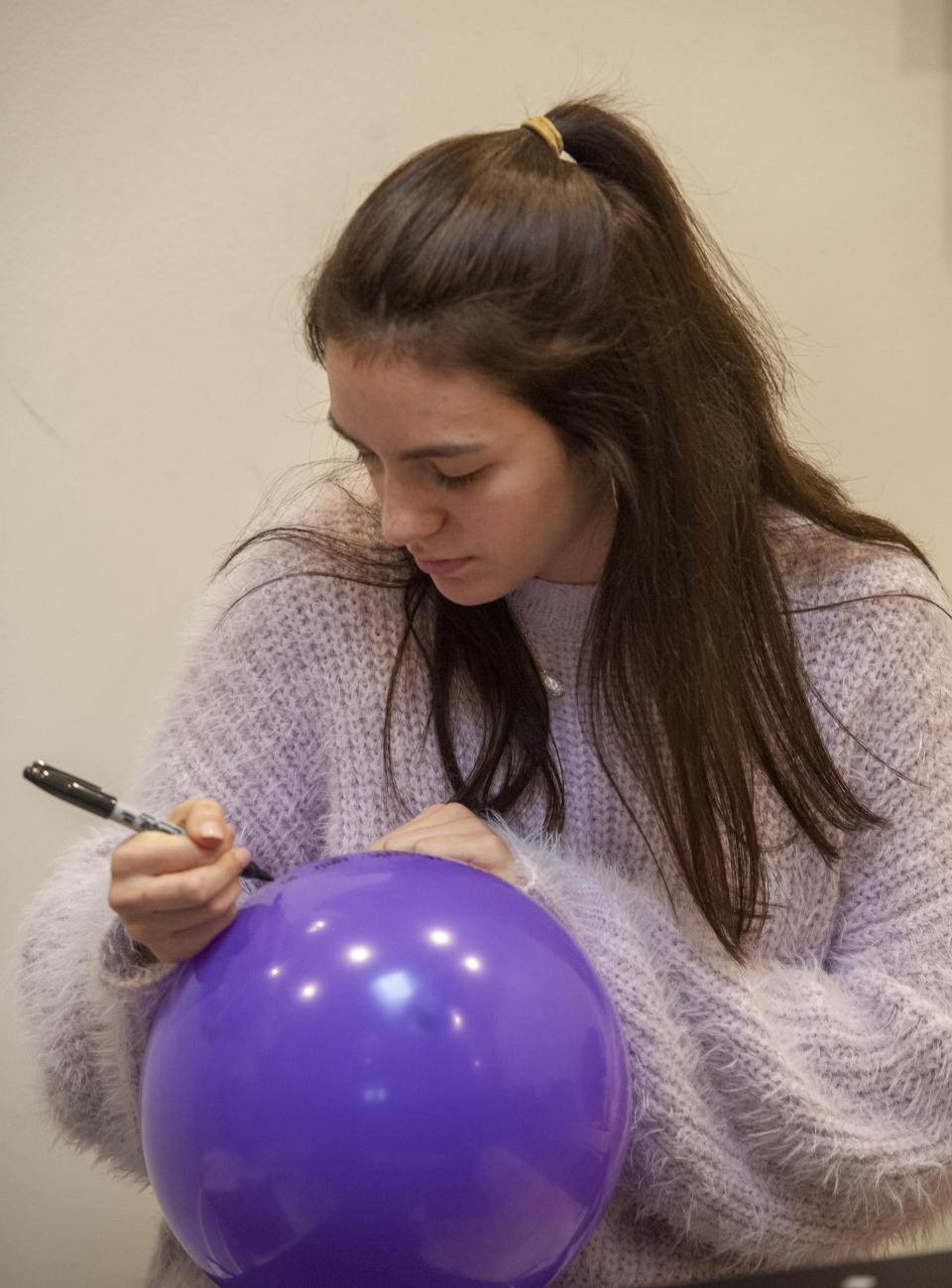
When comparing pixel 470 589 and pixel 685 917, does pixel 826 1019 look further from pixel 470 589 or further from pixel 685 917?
pixel 470 589

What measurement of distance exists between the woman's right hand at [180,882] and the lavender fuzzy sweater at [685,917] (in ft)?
0.38

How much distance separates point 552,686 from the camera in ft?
3.53

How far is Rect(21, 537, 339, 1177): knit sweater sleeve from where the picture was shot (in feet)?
3.14

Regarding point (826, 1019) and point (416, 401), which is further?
point (826, 1019)

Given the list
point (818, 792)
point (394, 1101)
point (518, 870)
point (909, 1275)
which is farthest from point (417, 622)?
point (909, 1275)

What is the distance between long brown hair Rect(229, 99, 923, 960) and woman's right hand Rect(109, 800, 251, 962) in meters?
0.30

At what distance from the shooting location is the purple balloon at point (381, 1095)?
657mm

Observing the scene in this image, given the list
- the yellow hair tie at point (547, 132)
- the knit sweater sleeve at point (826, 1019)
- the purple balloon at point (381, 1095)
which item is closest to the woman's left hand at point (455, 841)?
the knit sweater sleeve at point (826, 1019)

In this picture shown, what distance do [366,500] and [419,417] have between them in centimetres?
30

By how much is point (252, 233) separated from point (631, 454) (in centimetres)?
67

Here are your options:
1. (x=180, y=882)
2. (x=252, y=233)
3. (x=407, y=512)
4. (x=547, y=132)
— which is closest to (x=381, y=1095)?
(x=180, y=882)

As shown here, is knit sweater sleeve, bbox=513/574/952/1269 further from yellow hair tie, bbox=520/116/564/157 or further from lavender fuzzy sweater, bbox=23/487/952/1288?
yellow hair tie, bbox=520/116/564/157

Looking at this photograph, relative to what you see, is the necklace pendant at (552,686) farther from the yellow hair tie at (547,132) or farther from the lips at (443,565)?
the yellow hair tie at (547,132)

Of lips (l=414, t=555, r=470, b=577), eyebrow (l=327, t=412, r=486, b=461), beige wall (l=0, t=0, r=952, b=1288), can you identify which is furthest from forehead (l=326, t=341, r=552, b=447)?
beige wall (l=0, t=0, r=952, b=1288)
